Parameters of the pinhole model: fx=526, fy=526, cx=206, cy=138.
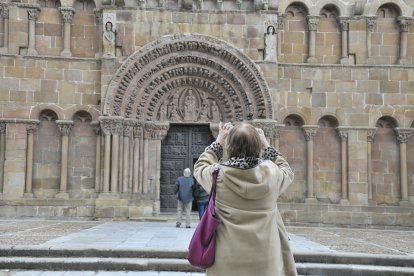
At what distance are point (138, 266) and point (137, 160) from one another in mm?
9533

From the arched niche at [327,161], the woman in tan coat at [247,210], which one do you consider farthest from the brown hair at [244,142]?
the arched niche at [327,161]

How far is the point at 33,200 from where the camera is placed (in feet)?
59.7

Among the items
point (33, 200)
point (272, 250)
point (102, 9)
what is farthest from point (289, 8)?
point (272, 250)

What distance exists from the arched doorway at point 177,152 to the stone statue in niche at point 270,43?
3.45 metres

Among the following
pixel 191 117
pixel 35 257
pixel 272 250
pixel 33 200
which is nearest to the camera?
pixel 272 250

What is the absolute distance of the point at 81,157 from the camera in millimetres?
18969

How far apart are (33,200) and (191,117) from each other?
6292mm

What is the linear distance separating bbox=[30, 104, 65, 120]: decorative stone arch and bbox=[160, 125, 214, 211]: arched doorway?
380cm

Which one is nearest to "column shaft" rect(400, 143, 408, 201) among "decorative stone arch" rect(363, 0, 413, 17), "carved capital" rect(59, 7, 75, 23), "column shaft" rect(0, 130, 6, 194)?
"decorative stone arch" rect(363, 0, 413, 17)

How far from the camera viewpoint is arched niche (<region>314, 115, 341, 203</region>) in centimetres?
1939

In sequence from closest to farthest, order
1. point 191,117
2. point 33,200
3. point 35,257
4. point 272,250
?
1. point 272,250
2. point 35,257
3. point 33,200
4. point 191,117

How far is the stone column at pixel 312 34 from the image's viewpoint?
19.8 m

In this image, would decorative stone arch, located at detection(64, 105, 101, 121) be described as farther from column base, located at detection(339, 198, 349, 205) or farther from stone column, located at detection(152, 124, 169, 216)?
column base, located at detection(339, 198, 349, 205)

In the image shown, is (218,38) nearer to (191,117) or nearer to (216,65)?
(216,65)
